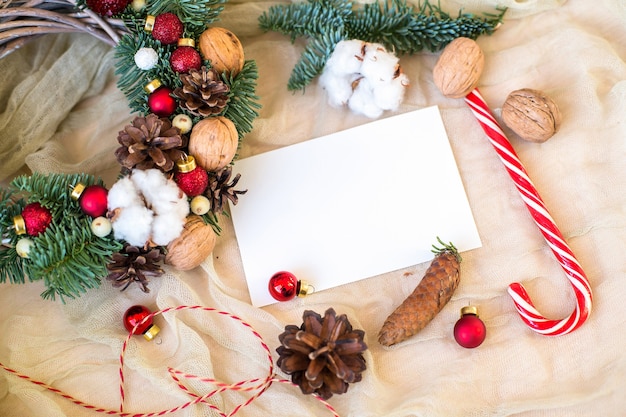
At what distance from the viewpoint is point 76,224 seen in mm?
958

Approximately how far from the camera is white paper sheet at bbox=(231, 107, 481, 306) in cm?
116

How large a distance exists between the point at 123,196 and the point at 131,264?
5.2 inches

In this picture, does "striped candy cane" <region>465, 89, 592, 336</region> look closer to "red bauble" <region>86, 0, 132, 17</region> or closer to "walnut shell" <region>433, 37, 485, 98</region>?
"walnut shell" <region>433, 37, 485, 98</region>

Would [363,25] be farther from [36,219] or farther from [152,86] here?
[36,219]

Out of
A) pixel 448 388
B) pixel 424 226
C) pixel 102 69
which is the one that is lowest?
pixel 448 388

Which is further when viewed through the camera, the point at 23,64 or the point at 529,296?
the point at 23,64

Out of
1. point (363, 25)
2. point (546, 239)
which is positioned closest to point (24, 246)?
point (363, 25)

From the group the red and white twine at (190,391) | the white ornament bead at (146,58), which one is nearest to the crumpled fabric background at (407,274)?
the red and white twine at (190,391)

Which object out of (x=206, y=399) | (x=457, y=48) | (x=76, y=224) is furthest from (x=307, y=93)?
(x=206, y=399)

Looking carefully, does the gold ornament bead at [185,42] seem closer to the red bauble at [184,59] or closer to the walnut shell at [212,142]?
the red bauble at [184,59]

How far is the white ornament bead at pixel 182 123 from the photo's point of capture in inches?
39.9

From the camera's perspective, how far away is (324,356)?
1.00m

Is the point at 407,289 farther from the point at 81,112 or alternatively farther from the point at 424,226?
the point at 81,112

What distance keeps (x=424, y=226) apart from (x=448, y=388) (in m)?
0.31
